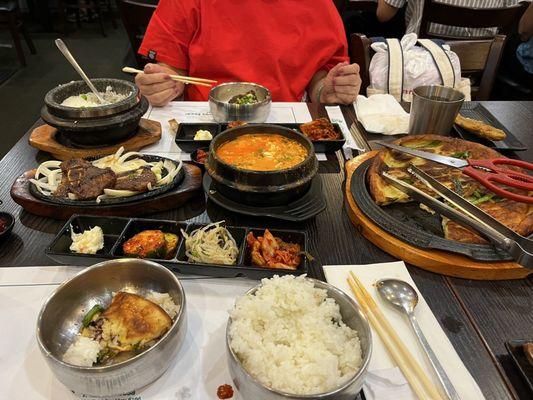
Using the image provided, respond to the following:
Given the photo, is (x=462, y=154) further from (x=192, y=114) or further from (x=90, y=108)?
(x=90, y=108)

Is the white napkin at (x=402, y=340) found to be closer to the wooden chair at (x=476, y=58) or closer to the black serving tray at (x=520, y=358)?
the black serving tray at (x=520, y=358)

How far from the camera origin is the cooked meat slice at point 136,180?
5.24ft

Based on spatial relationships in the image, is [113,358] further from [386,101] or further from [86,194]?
[386,101]

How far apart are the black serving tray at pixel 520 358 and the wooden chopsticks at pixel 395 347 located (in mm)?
242

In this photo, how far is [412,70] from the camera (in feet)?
9.53

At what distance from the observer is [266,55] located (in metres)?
2.72

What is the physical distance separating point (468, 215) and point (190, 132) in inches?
58.6

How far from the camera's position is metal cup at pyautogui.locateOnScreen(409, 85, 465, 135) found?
2.07 metres

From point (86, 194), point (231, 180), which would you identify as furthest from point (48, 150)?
point (231, 180)

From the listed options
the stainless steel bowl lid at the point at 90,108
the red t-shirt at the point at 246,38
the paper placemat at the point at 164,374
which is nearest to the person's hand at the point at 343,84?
the red t-shirt at the point at 246,38

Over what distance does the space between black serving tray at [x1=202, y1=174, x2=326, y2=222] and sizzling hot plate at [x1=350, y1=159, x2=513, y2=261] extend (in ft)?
0.63

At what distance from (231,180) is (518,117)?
218cm

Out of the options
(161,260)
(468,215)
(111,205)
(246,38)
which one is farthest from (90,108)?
(468,215)

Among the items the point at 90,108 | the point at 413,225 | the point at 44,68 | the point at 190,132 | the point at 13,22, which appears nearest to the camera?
the point at 413,225
